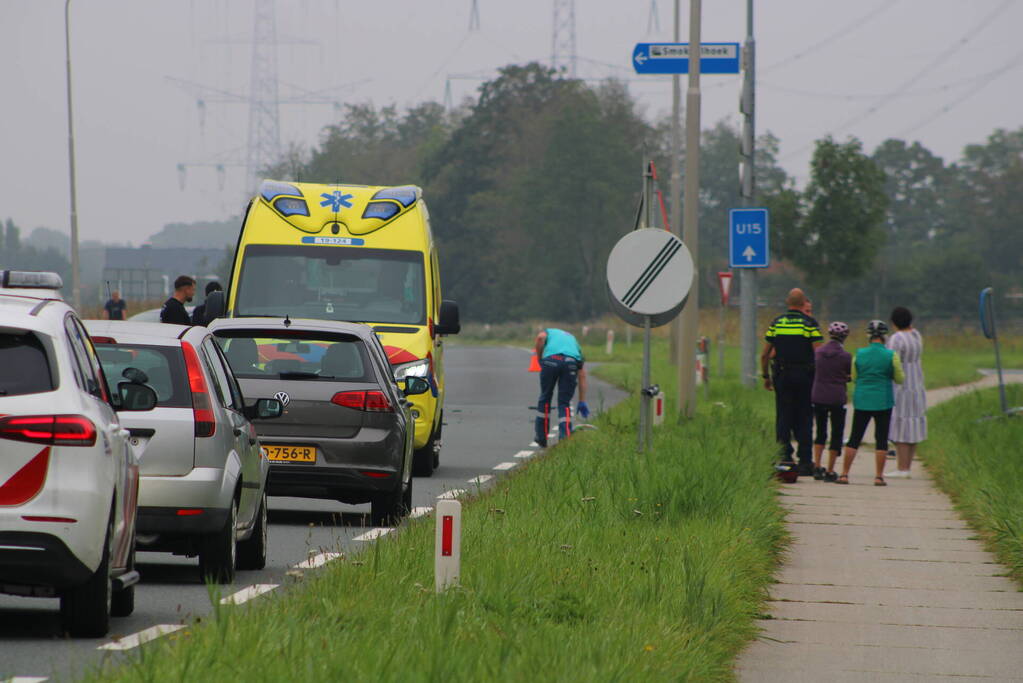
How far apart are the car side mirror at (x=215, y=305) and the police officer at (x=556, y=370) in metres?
4.38

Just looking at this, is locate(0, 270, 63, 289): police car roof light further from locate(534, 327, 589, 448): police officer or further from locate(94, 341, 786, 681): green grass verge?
locate(534, 327, 589, 448): police officer

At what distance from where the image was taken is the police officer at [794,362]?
18.0m

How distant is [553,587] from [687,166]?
14.5 meters

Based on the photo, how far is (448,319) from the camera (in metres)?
18.0

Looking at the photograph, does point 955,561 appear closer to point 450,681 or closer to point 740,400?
point 450,681

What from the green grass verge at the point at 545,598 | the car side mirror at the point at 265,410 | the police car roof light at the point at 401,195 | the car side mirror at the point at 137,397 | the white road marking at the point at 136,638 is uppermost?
the police car roof light at the point at 401,195

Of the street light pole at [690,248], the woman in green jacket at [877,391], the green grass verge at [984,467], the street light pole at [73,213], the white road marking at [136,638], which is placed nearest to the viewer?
the white road marking at [136,638]

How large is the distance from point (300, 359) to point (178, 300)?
513cm

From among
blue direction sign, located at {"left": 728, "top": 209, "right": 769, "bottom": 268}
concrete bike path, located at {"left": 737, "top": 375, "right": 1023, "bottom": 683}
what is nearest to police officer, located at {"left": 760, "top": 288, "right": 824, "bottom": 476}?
concrete bike path, located at {"left": 737, "top": 375, "right": 1023, "bottom": 683}

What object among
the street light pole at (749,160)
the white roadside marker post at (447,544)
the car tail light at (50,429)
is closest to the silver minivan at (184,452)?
the car tail light at (50,429)

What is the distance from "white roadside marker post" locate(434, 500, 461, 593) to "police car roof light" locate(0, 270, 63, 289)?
2.40m

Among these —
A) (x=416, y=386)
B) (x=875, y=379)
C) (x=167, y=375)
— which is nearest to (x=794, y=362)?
(x=875, y=379)

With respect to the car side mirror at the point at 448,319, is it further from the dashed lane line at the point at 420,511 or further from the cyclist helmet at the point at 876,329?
the cyclist helmet at the point at 876,329

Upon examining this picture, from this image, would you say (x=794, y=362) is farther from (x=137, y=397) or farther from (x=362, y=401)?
(x=137, y=397)
